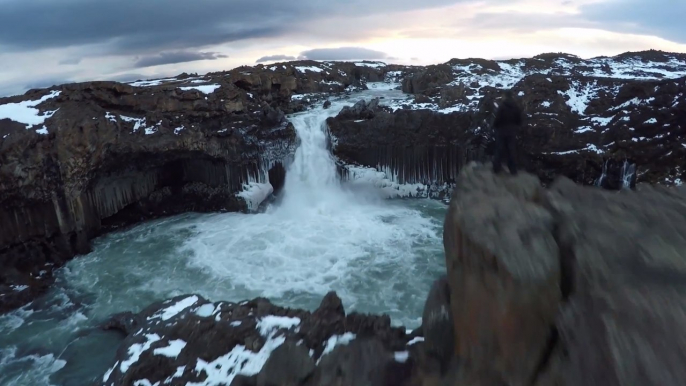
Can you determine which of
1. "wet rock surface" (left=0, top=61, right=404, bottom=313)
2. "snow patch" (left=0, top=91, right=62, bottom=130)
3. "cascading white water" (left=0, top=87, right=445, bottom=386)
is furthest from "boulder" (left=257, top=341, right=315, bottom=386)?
"snow patch" (left=0, top=91, right=62, bottom=130)

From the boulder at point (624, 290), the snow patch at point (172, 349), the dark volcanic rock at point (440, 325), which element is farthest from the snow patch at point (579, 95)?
the snow patch at point (172, 349)

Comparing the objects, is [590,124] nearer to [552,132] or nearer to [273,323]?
[552,132]

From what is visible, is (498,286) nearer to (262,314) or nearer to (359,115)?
(262,314)

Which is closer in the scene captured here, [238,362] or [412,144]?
[238,362]

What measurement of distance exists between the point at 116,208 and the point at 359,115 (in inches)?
532

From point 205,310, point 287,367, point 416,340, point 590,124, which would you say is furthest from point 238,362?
point 590,124

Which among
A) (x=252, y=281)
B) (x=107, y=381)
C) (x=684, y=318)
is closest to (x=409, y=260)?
(x=252, y=281)

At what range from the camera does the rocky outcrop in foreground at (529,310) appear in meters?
3.40

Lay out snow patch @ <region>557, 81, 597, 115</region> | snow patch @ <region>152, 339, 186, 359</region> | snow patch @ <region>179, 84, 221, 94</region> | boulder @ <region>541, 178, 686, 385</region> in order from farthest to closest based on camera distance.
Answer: snow patch @ <region>179, 84, 221, 94</region>
snow patch @ <region>557, 81, 597, 115</region>
snow patch @ <region>152, 339, 186, 359</region>
boulder @ <region>541, 178, 686, 385</region>

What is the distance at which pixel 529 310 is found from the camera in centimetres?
418

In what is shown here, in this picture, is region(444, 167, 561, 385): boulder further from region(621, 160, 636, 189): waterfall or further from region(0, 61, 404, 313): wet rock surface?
region(621, 160, 636, 189): waterfall

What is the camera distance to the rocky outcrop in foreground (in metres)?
3.40

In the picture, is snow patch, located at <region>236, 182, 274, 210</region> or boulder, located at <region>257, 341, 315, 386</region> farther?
snow patch, located at <region>236, 182, 274, 210</region>

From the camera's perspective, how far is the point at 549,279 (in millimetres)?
4148
